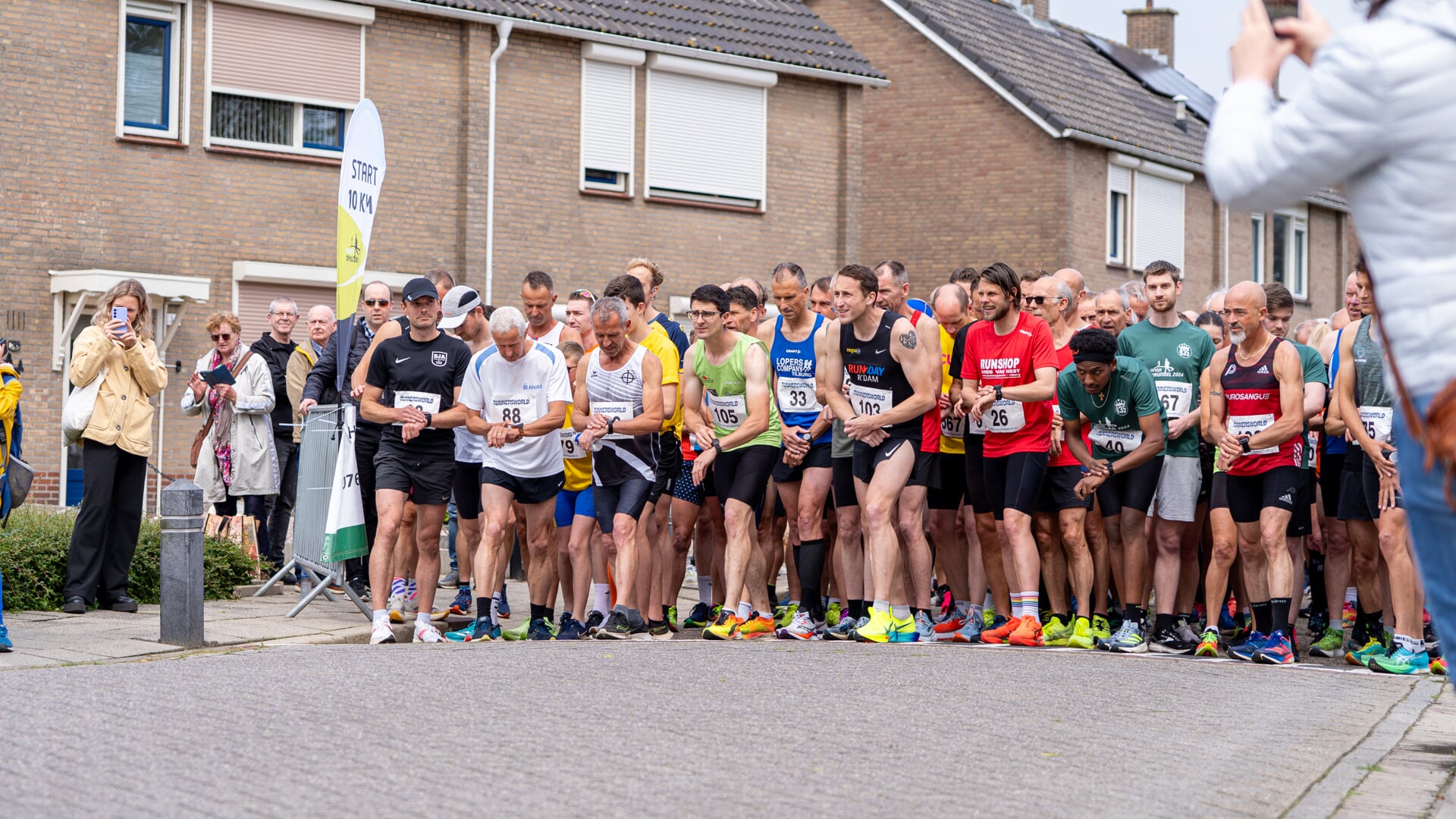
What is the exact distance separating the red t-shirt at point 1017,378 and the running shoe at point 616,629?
264 cm

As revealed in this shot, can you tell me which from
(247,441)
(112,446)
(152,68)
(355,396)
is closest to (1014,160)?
(152,68)

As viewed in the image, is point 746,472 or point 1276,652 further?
point 746,472

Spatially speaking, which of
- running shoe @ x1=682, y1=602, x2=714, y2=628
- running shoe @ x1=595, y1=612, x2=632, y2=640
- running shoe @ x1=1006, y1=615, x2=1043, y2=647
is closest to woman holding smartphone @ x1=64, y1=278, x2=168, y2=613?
running shoe @ x1=595, y1=612, x2=632, y2=640

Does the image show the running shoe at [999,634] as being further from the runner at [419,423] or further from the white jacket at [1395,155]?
the white jacket at [1395,155]

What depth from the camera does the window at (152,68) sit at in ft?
71.1

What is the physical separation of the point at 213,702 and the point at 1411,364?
5527 millimetres

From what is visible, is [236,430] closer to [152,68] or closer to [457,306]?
[457,306]

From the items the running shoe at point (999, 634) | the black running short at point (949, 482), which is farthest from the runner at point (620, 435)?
the running shoe at point (999, 634)

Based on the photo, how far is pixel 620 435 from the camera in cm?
1115

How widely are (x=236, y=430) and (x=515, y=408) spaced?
3.82 m

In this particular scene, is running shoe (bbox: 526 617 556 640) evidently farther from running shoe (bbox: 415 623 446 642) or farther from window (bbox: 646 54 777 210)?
window (bbox: 646 54 777 210)

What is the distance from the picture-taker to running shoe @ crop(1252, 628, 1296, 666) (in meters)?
10.4

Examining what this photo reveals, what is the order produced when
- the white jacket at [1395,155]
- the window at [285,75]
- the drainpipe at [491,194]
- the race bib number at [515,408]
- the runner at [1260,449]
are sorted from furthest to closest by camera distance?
the drainpipe at [491,194] → the window at [285,75] → the race bib number at [515,408] → the runner at [1260,449] → the white jacket at [1395,155]

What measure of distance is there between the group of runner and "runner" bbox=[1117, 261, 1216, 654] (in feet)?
0.06
